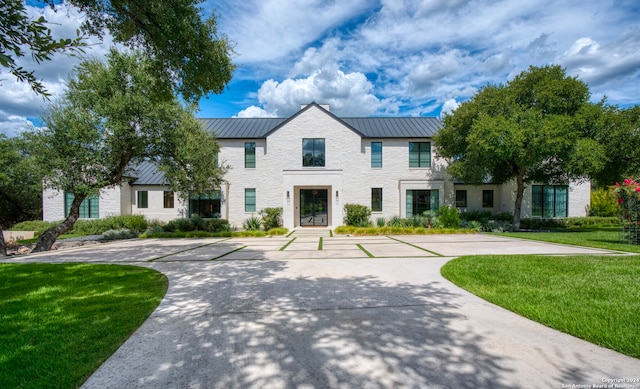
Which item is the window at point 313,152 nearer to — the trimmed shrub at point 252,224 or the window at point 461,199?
the trimmed shrub at point 252,224

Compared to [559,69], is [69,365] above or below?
below

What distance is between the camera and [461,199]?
21469mm

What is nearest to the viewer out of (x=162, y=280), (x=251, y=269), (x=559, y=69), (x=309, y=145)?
(x=162, y=280)

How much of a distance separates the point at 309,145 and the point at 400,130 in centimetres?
696

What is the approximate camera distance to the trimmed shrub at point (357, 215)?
18703mm

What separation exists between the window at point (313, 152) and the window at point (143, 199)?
12.1 metres

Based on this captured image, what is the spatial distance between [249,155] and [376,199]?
9.54 meters

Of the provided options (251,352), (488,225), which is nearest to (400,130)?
(488,225)

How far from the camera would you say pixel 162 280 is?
21.5ft

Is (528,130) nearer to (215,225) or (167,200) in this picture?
A: (215,225)

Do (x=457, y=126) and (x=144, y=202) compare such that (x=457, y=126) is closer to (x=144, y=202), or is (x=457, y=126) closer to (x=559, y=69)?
(x=559, y=69)

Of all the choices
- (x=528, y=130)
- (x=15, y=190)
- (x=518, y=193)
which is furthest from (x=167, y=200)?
(x=518, y=193)

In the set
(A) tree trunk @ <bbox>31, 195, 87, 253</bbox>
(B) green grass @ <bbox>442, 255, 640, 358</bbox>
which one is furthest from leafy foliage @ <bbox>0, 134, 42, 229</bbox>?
(B) green grass @ <bbox>442, 255, 640, 358</bbox>

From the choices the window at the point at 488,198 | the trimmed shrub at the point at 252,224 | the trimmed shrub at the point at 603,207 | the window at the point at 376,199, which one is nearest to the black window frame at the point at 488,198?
the window at the point at 488,198
